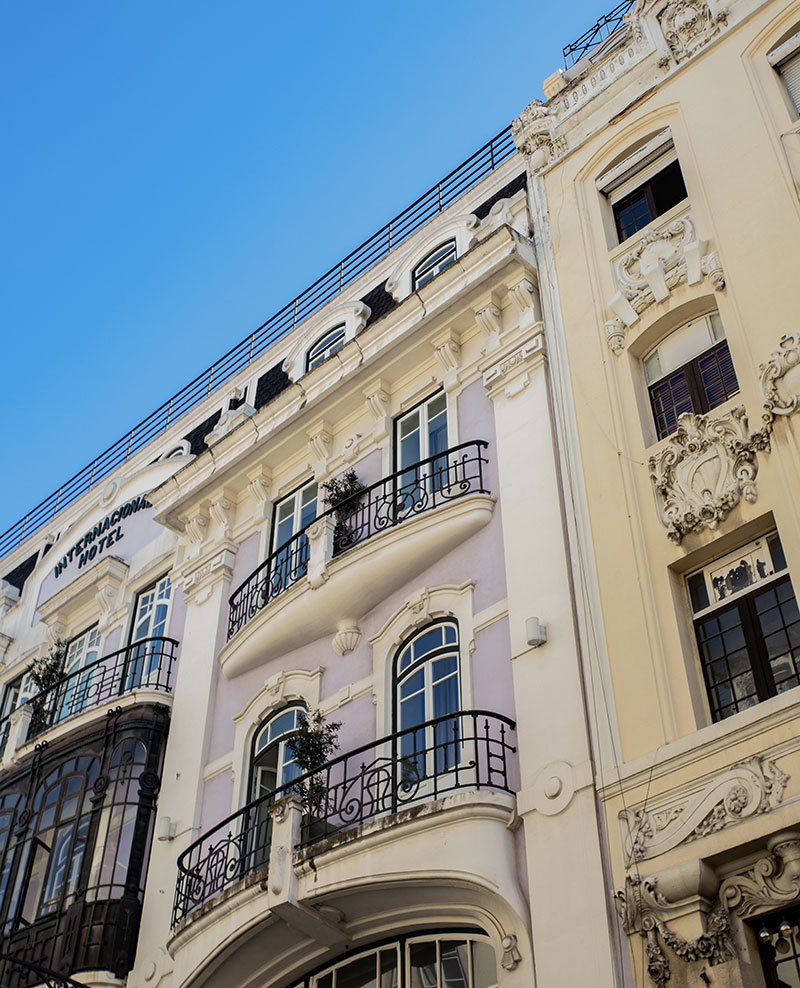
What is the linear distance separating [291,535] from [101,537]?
271 inches

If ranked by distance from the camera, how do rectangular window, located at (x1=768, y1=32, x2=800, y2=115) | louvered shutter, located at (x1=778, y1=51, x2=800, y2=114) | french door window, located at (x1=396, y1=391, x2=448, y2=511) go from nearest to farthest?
louvered shutter, located at (x1=778, y1=51, x2=800, y2=114) → rectangular window, located at (x1=768, y1=32, x2=800, y2=115) → french door window, located at (x1=396, y1=391, x2=448, y2=511)

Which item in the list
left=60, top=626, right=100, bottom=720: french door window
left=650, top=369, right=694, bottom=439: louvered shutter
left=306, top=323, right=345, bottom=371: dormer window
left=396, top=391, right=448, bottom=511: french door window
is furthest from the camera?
left=306, top=323, right=345, bottom=371: dormer window

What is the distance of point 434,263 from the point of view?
20672mm

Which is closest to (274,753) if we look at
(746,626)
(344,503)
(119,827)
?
(119,827)

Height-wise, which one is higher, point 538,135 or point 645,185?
point 538,135

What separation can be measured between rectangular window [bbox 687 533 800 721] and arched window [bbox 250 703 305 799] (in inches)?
250

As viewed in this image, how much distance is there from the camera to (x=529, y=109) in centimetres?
1902

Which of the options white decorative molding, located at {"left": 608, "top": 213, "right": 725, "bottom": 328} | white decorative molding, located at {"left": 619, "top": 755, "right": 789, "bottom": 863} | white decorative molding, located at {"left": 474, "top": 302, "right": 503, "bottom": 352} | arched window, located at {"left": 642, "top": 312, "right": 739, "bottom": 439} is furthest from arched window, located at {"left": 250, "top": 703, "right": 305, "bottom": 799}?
white decorative molding, located at {"left": 608, "top": 213, "right": 725, "bottom": 328}

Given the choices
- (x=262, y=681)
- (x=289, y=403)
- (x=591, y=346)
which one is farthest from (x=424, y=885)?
(x=289, y=403)

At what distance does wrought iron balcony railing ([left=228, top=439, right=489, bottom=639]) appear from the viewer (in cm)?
1619

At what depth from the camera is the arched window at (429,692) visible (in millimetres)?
13969

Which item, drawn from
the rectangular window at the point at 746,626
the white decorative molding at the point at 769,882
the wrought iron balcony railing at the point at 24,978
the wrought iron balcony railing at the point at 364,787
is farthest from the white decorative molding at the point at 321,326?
the white decorative molding at the point at 769,882

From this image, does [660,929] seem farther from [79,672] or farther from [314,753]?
[79,672]

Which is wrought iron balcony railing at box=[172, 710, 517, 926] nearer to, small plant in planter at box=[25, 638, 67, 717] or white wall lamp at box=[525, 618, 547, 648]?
white wall lamp at box=[525, 618, 547, 648]
